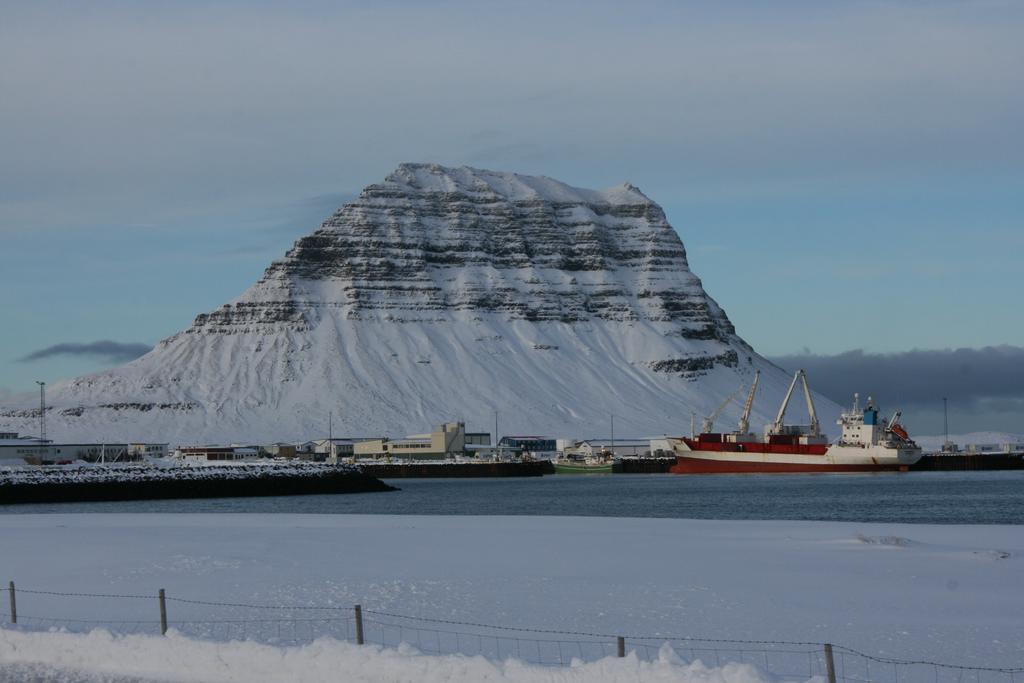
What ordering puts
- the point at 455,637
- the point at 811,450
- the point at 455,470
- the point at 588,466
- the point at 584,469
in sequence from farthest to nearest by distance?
1. the point at 588,466
2. the point at 584,469
3. the point at 455,470
4. the point at 811,450
5. the point at 455,637

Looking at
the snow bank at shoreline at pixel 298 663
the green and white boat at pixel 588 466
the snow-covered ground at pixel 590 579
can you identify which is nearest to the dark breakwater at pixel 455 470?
the green and white boat at pixel 588 466

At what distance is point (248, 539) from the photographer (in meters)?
38.6

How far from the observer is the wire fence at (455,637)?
18719 millimetres

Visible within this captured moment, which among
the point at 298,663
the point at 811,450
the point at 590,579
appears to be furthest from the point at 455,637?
the point at 811,450

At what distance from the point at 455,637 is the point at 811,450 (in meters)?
145

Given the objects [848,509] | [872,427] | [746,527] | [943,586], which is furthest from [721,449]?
[943,586]

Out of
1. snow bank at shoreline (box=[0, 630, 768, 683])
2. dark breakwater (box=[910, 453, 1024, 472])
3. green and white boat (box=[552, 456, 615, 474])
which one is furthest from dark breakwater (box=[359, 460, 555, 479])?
snow bank at shoreline (box=[0, 630, 768, 683])

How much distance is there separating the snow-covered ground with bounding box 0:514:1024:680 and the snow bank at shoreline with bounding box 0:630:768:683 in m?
0.09

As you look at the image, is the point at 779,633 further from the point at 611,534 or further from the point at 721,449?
the point at 721,449

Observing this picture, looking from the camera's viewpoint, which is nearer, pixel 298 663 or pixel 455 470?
pixel 298 663

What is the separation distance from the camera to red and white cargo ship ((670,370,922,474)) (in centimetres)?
15588

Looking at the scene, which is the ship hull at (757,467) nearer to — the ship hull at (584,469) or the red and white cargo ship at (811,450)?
the red and white cargo ship at (811,450)

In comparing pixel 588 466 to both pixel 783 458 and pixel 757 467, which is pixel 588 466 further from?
pixel 783 458

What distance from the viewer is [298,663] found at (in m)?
19.5
